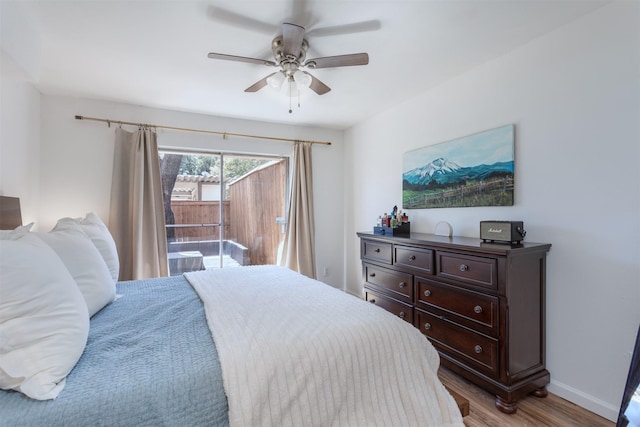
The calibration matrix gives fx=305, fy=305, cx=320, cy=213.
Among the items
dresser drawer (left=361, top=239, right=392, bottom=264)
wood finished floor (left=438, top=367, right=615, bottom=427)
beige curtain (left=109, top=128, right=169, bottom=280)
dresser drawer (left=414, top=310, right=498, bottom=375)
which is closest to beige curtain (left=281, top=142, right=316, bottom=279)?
dresser drawer (left=361, top=239, right=392, bottom=264)

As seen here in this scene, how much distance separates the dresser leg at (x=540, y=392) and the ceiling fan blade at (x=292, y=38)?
2.72m

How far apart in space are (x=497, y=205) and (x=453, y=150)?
0.64 meters

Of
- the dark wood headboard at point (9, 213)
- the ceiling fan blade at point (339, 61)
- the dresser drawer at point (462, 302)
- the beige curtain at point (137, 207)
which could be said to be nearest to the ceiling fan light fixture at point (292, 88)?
the ceiling fan blade at point (339, 61)

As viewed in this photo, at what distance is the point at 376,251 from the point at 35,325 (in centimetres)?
247

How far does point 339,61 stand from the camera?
1.97 metres

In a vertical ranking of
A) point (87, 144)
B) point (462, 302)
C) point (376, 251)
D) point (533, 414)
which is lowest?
point (533, 414)

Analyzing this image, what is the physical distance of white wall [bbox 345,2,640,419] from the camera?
1.74m

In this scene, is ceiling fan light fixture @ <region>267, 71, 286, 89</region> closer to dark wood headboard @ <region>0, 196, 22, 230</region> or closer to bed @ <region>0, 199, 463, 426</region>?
bed @ <region>0, 199, 463, 426</region>

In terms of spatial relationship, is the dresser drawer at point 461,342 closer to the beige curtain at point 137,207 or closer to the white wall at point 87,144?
the beige curtain at point 137,207

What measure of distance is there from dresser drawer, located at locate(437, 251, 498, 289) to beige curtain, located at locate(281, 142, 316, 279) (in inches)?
80.9

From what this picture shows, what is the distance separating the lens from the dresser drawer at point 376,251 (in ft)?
9.22

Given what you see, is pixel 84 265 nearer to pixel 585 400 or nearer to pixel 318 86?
pixel 318 86

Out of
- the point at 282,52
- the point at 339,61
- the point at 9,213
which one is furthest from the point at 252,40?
the point at 9,213

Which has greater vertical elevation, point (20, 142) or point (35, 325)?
point (20, 142)
